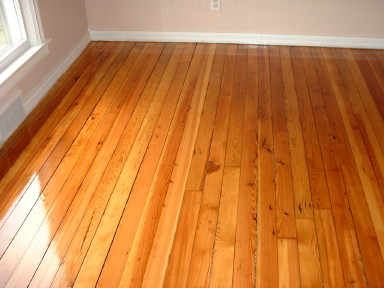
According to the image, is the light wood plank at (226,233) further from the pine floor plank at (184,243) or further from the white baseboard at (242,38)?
the white baseboard at (242,38)

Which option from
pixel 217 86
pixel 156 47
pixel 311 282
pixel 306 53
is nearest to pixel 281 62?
pixel 306 53

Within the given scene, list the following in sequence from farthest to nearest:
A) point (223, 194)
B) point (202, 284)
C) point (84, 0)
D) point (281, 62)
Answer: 1. point (84, 0)
2. point (281, 62)
3. point (223, 194)
4. point (202, 284)

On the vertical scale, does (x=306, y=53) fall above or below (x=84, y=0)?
below

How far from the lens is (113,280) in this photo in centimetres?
188

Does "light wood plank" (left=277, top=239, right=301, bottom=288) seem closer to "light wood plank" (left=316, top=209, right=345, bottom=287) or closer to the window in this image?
"light wood plank" (left=316, top=209, right=345, bottom=287)

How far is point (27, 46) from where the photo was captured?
3082 millimetres

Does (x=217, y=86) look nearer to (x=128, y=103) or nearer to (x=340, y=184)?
(x=128, y=103)

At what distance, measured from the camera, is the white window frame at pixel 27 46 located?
2.81 m

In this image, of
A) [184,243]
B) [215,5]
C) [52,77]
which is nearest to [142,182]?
[184,243]

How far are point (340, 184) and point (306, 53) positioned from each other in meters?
1.72

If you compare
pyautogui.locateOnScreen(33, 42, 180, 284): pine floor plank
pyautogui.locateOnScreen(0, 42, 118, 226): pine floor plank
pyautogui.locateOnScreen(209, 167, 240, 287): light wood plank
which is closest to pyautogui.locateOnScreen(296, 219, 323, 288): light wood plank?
pyautogui.locateOnScreen(209, 167, 240, 287): light wood plank

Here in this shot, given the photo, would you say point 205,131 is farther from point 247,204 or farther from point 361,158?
point 361,158

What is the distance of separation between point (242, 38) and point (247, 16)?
0.63 ft

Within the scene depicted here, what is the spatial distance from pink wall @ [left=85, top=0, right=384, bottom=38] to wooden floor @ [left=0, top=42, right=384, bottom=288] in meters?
0.41
